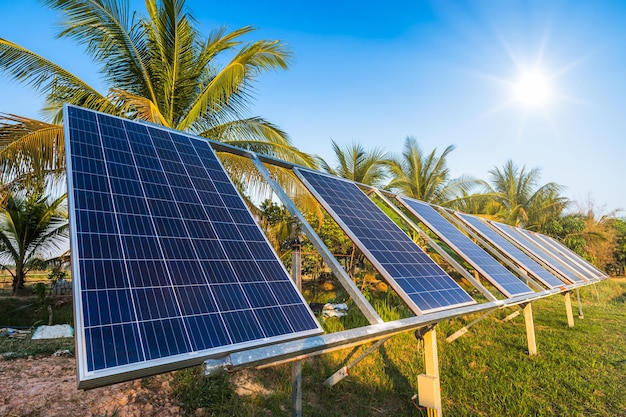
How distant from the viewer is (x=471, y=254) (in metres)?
7.10

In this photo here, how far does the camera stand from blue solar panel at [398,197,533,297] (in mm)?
6145

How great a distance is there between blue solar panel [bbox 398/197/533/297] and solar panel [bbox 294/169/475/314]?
4.43 ft

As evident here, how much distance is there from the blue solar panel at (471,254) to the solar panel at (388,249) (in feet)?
4.43

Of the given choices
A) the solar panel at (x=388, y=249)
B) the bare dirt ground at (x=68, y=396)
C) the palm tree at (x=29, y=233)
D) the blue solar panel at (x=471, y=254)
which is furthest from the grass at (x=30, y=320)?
the blue solar panel at (x=471, y=254)

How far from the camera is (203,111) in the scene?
10.9 metres

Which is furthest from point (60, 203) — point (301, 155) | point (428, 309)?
point (428, 309)

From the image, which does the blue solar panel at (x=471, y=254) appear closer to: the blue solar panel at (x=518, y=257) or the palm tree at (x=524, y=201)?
the blue solar panel at (x=518, y=257)

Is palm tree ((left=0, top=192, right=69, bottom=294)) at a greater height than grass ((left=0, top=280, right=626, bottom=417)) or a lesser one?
greater

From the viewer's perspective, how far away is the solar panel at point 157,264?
6.90ft

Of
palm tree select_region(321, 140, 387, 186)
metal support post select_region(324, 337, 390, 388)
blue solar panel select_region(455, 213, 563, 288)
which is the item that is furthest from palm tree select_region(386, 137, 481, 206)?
metal support post select_region(324, 337, 390, 388)

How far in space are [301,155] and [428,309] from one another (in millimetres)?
7899

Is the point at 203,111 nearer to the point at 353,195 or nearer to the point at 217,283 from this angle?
the point at 353,195

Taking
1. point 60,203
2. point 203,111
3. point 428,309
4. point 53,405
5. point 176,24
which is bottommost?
point 53,405

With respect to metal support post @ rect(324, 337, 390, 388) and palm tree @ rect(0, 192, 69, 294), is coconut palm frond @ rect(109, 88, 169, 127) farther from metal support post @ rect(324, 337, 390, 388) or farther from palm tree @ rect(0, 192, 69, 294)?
metal support post @ rect(324, 337, 390, 388)
